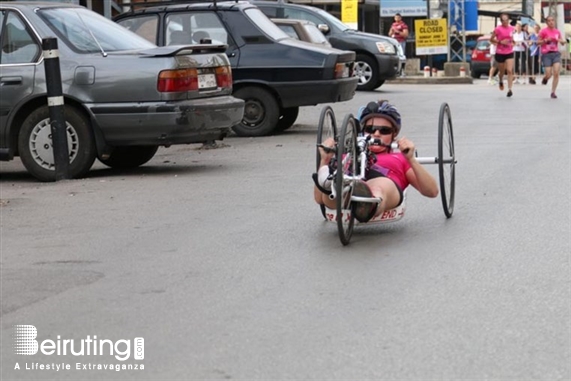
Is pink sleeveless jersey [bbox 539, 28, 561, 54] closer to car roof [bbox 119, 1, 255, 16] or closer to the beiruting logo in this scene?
car roof [bbox 119, 1, 255, 16]

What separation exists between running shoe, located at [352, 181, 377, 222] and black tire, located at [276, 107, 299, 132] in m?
9.81

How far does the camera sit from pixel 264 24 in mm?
17141

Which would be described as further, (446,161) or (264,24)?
(264,24)

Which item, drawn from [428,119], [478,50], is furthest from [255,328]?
[478,50]

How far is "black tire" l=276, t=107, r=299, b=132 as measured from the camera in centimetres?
1789

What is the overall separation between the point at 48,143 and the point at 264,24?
541cm

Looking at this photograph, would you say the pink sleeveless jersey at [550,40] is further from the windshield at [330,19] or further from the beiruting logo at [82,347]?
the beiruting logo at [82,347]

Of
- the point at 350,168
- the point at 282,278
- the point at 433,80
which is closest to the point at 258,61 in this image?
the point at 350,168

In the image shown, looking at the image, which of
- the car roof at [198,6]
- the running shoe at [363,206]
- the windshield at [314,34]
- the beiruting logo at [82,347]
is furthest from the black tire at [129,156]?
the beiruting logo at [82,347]

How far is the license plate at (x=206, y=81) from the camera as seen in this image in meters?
12.4

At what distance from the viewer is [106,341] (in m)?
5.89

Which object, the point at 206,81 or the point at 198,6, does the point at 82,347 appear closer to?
the point at 206,81

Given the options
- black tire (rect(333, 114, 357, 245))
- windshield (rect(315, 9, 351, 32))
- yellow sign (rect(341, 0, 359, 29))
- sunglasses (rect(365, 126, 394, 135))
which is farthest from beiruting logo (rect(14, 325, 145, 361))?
yellow sign (rect(341, 0, 359, 29))

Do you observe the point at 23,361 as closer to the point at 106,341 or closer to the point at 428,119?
the point at 106,341
